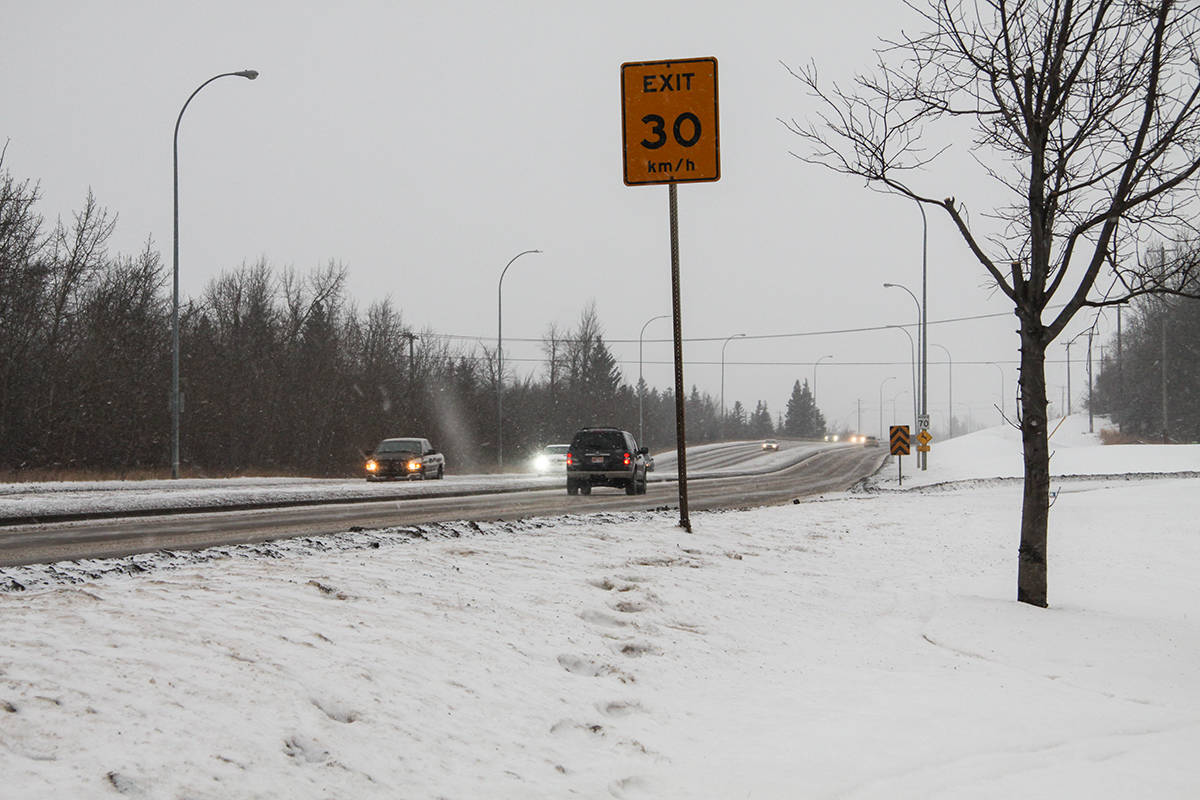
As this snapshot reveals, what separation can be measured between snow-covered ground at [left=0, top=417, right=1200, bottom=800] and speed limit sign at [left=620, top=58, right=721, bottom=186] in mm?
4898

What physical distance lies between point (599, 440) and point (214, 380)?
28762mm

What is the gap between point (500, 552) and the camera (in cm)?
941

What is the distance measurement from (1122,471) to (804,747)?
1590 inches

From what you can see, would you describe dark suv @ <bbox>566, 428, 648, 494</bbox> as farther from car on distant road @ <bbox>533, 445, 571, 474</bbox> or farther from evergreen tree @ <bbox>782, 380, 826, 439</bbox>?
evergreen tree @ <bbox>782, 380, 826, 439</bbox>

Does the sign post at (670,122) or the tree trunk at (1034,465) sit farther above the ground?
the sign post at (670,122)

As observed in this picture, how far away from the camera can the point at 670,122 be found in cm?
1223

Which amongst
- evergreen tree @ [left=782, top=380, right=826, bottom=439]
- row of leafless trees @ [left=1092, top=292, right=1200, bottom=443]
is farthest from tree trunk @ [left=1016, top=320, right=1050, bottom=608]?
evergreen tree @ [left=782, top=380, right=826, bottom=439]

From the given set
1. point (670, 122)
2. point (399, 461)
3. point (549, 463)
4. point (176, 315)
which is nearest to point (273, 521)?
point (670, 122)

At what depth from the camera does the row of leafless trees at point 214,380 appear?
3547 cm

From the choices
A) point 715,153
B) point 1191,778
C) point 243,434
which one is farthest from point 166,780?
point 243,434

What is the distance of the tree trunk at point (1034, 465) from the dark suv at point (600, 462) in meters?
17.0

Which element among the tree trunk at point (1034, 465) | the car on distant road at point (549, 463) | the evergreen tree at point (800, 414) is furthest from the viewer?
the evergreen tree at point (800, 414)

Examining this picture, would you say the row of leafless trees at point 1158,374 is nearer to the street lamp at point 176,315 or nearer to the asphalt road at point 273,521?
the asphalt road at point 273,521

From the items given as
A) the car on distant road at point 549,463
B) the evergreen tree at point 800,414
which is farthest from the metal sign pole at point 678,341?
the evergreen tree at point 800,414
